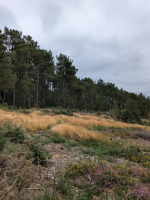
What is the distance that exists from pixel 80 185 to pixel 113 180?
62 cm

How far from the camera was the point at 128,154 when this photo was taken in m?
4.41

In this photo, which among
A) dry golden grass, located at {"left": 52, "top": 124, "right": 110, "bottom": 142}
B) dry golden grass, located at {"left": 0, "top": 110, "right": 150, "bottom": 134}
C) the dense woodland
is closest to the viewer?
dry golden grass, located at {"left": 52, "top": 124, "right": 110, "bottom": 142}

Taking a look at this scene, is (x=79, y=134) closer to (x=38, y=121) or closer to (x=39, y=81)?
(x=38, y=121)

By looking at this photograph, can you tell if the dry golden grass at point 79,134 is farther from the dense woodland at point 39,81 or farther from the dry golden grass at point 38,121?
the dense woodland at point 39,81

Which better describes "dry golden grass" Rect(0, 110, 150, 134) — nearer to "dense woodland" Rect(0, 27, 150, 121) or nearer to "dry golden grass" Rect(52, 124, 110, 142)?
"dry golden grass" Rect(52, 124, 110, 142)

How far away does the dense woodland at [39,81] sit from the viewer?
842 inches

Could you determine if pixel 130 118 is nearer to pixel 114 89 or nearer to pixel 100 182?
pixel 100 182

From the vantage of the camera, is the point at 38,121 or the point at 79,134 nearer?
the point at 79,134

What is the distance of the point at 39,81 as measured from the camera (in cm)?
4041

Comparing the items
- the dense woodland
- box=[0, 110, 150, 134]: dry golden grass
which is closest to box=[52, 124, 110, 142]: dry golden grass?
box=[0, 110, 150, 134]: dry golden grass

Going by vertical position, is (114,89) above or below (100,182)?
above

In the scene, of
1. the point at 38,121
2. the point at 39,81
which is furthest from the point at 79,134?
the point at 39,81

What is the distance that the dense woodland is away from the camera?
70.1ft

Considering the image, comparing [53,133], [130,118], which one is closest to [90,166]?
[53,133]
